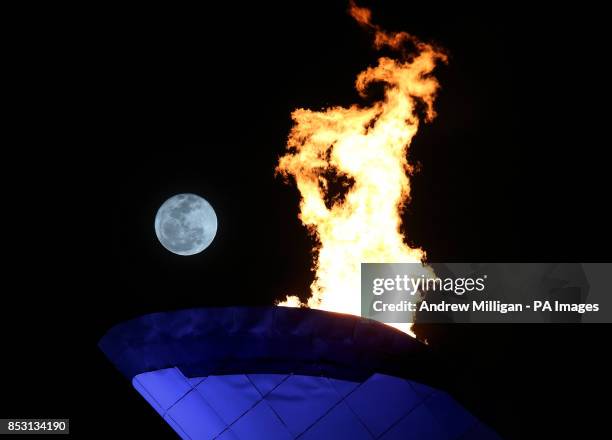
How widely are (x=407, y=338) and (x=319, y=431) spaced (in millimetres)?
1561

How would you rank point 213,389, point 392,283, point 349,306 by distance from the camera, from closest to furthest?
point 213,389 → point 349,306 → point 392,283

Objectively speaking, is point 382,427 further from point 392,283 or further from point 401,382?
point 392,283

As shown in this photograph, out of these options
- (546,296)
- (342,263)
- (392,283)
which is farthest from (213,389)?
(546,296)

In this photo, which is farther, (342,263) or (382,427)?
(342,263)

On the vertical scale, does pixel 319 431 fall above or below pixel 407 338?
below

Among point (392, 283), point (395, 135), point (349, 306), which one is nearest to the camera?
point (349, 306)

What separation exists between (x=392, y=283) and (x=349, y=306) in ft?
4.18

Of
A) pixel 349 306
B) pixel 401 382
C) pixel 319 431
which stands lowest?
pixel 319 431

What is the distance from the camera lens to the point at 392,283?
33.7 ft

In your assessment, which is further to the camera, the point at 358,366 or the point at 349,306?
the point at 349,306

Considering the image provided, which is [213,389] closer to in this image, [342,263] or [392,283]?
[342,263]

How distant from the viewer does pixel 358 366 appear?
687 cm

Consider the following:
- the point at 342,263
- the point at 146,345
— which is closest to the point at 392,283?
the point at 342,263

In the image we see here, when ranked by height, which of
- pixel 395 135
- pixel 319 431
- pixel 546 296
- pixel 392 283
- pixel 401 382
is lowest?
pixel 319 431
